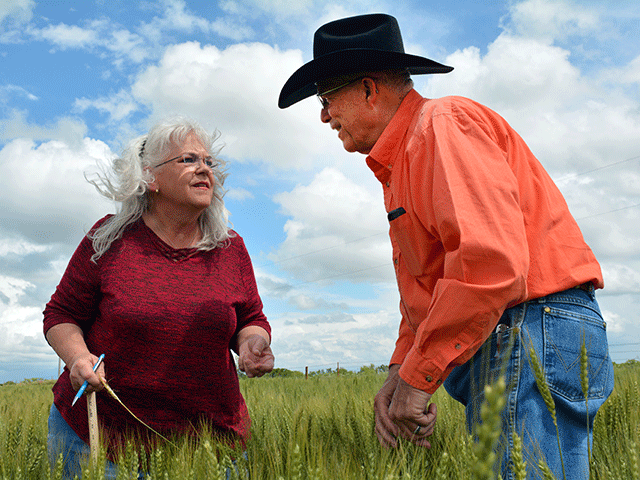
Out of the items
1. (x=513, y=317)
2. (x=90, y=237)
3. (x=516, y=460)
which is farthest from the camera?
(x=90, y=237)

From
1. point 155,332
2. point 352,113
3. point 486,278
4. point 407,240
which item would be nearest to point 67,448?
point 155,332

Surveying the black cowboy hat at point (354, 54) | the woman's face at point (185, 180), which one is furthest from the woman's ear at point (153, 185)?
the black cowboy hat at point (354, 54)

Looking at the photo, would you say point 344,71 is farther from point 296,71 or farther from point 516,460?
point 516,460

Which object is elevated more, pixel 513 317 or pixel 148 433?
pixel 513 317

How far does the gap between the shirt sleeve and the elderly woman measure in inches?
46.1

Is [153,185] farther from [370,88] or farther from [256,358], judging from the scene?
[370,88]

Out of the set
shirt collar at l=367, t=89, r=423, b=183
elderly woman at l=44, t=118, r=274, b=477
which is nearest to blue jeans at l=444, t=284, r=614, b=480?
shirt collar at l=367, t=89, r=423, b=183

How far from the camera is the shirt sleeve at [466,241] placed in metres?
1.45

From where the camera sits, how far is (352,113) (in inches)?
82.7

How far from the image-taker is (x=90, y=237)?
2822 mm

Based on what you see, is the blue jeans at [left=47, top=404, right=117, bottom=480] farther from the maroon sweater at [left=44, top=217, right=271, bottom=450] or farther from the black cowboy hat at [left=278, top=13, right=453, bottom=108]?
the black cowboy hat at [left=278, top=13, right=453, bottom=108]

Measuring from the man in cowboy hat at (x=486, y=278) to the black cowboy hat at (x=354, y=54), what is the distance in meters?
0.07

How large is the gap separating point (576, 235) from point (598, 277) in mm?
160

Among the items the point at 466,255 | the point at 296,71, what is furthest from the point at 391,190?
the point at 296,71
